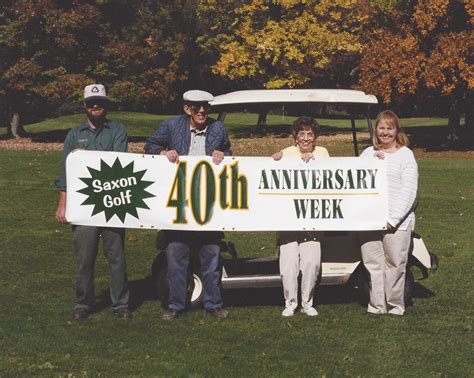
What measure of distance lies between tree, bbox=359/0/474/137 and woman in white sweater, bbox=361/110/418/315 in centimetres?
2119

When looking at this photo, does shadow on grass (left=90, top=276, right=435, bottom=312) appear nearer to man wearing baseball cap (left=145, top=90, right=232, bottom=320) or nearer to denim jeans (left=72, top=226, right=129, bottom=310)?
denim jeans (left=72, top=226, right=129, bottom=310)

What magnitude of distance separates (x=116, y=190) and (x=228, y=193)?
0.96m

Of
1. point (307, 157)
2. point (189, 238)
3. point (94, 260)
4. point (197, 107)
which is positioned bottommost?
point (94, 260)

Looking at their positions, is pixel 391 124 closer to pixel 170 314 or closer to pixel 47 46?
pixel 170 314

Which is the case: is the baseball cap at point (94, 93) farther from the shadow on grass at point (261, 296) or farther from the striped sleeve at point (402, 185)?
the striped sleeve at point (402, 185)

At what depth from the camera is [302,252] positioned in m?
7.27

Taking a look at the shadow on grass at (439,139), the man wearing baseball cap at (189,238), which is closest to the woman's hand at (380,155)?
the man wearing baseball cap at (189,238)

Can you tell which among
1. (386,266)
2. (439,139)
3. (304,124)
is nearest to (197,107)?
(304,124)

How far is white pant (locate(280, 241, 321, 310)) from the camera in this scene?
7207mm

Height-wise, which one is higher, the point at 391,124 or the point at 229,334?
the point at 391,124

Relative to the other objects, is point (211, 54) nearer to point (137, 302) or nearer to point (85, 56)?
point (85, 56)

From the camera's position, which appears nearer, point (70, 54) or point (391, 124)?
point (391, 124)

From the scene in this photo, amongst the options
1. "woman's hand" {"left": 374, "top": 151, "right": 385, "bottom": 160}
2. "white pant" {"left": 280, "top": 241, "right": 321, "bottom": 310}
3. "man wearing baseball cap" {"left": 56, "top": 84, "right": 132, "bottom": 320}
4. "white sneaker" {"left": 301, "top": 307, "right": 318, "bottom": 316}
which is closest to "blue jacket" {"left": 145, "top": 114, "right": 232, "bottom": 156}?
"man wearing baseball cap" {"left": 56, "top": 84, "right": 132, "bottom": 320}

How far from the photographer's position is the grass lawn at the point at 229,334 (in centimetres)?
588
